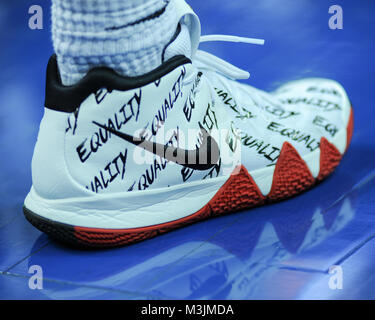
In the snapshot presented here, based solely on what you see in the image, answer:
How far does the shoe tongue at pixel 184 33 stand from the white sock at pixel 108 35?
24mm

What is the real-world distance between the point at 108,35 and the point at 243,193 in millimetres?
351

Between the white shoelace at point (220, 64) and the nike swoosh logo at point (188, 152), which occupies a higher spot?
the white shoelace at point (220, 64)

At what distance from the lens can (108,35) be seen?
Answer: 758mm

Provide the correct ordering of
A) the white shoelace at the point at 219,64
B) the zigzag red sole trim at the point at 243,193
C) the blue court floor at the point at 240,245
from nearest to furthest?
1. the blue court floor at the point at 240,245
2. the zigzag red sole trim at the point at 243,193
3. the white shoelace at the point at 219,64

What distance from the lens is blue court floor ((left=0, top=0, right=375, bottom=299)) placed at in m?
0.73

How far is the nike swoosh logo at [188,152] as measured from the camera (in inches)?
32.2

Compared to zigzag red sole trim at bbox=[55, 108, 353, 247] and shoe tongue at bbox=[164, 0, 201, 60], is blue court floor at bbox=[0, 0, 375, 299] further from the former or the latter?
shoe tongue at bbox=[164, 0, 201, 60]

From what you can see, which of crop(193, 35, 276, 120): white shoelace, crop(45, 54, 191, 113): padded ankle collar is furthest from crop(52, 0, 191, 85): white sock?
crop(193, 35, 276, 120): white shoelace

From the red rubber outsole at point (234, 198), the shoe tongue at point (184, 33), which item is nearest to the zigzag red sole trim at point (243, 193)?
the red rubber outsole at point (234, 198)

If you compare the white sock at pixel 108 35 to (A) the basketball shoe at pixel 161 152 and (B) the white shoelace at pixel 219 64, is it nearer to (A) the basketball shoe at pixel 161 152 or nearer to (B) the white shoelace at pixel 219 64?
(A) the basketball shoe at pixel 161 152

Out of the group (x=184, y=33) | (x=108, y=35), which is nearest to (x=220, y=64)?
(x=184, y=33)

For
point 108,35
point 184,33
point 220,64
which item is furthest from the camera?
point 220,64

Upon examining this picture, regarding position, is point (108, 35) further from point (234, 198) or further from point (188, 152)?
point (234, 198)

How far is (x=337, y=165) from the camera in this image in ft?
3.54
